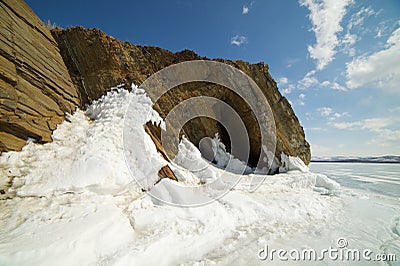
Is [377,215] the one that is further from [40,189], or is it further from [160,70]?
[160,70]

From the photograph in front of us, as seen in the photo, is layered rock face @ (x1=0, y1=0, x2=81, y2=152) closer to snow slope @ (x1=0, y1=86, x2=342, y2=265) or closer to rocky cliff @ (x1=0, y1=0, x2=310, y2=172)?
rocky cliff @ (x1=0, y1=0, x2=310, y2=172)

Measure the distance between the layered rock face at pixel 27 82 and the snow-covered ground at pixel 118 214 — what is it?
424 mm

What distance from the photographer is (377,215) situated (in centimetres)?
509

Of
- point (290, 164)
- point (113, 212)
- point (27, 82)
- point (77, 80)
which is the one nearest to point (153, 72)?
point (77, 80)

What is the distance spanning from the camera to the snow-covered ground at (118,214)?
106 inches

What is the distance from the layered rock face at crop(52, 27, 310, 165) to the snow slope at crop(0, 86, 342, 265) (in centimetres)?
210

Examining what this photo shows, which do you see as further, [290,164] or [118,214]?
[290,164]

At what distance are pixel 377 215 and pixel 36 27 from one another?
1298cm

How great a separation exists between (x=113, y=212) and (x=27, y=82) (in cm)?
488

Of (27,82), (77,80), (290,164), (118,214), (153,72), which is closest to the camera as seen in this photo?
(118,214)

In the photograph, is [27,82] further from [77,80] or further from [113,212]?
[113,212]

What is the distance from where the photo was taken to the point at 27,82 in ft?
16.8

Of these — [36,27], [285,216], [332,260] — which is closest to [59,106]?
[36,27]

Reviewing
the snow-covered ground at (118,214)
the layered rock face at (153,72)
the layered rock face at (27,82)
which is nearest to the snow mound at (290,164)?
the layered rock face at (153,72)
